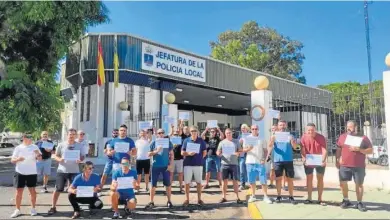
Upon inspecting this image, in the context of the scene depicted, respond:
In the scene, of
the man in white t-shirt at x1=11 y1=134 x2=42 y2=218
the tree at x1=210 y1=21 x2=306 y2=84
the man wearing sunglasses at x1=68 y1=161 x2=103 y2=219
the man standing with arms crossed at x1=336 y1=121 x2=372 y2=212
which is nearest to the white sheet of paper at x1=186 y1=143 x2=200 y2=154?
the man wearing sunglasses at x1=68 y1=161 x2=103 y2=219

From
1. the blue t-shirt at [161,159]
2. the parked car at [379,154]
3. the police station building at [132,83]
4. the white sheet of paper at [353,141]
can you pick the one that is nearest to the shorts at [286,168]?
the white sheet of paper at [353,141]

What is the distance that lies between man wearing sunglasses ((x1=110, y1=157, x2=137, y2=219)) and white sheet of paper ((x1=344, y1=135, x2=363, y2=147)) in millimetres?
4440

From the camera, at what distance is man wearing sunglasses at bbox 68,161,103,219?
6.92m

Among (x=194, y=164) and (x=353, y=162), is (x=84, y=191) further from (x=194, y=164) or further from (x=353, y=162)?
(x=353, y=162)

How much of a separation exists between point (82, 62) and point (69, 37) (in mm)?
1264

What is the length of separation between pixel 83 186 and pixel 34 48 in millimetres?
11301

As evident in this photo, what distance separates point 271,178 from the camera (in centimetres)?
1029

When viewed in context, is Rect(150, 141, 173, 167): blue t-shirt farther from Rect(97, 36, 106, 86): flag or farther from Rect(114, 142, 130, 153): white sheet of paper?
Rect(97, 36, 106, 86): flag

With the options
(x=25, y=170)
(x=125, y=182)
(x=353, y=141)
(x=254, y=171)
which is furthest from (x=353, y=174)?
(x=25, y=170)

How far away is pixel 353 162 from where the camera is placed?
23.4 ft

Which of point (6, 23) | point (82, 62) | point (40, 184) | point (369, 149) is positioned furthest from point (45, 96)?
point (369, 149)

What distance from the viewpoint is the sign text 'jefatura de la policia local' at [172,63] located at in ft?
55.4

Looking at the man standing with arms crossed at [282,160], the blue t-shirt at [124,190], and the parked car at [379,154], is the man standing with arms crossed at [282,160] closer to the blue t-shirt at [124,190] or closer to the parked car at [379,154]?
the blue t-shirt at [124,190]

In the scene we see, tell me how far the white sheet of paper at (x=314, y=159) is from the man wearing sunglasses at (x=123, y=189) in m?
3.76
